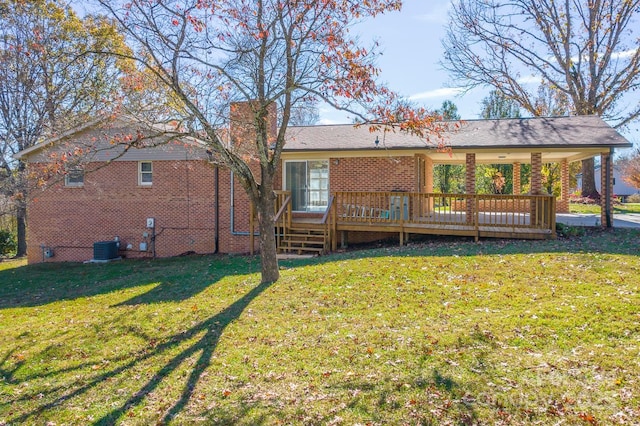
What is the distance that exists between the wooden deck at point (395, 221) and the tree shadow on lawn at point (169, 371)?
637 centimetres

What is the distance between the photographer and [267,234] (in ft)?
29.4

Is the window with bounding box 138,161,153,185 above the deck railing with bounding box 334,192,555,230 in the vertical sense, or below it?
above

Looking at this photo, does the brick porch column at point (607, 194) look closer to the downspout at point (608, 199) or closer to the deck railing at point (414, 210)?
the downspout at point (608, 199)

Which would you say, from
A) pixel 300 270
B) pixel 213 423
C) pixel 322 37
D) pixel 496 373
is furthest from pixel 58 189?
→ pixel 496 373

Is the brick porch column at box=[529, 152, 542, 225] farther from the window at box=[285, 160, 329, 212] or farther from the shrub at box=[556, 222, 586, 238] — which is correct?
the window at box=[285, 160, 329, 212]

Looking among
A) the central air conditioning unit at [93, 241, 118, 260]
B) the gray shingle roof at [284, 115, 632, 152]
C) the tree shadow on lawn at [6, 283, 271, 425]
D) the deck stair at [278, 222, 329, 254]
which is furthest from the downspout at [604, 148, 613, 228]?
the central air conditioning unit at [93, 241, 118, 260]

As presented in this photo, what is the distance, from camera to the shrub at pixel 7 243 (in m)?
24.5

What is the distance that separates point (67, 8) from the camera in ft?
66.1

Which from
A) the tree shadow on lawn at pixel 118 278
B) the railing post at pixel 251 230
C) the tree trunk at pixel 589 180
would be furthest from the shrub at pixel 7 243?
the tree trunk at pixel 589 180

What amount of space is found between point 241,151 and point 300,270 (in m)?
2.84

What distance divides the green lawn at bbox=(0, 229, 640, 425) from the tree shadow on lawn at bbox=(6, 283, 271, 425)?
0.02 meters

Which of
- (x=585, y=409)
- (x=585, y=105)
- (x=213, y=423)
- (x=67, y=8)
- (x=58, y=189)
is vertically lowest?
(x=213, y=423)

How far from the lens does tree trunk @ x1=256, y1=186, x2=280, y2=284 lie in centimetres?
888

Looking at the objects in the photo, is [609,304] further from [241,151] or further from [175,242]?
[175,242]
